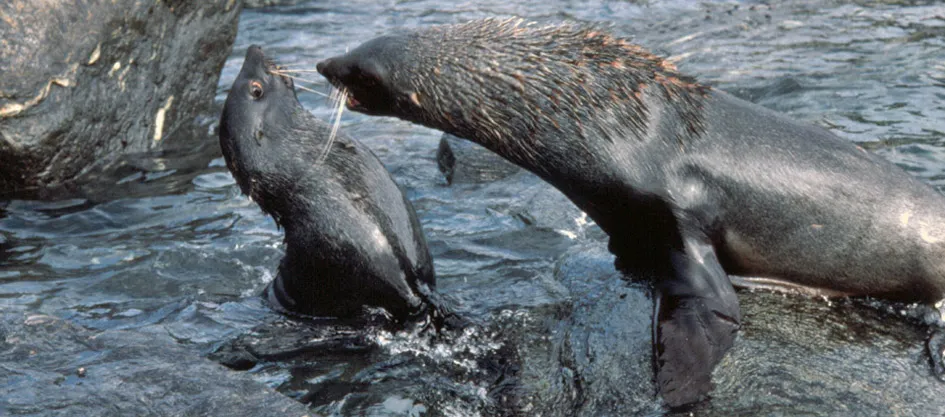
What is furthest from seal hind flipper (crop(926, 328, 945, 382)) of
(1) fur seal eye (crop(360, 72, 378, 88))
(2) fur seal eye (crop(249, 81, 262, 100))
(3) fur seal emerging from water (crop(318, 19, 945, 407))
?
(2) fur seal eye (crop(249, 81, 262, 100))

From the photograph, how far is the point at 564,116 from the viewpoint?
19.3ft

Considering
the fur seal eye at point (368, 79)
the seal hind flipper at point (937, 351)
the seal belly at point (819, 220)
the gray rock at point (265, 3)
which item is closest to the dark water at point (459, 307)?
the seal hind flipper at point (937, 351)

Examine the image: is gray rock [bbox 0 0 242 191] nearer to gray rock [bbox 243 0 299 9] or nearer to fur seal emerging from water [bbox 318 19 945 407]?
fur seal emerging from water [bbox 318 19 945 407]

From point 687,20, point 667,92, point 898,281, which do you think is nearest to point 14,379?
point 667,92

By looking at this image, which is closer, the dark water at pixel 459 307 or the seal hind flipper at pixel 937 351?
the dark water at pixel 459 307

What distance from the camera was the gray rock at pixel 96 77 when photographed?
876 centimetres

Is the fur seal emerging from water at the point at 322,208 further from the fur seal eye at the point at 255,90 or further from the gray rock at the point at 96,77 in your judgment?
the gray rock at the point at 96,77

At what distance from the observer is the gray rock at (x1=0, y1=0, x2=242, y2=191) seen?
8758mm

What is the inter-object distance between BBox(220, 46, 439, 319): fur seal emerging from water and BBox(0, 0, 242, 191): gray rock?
298 centimetres

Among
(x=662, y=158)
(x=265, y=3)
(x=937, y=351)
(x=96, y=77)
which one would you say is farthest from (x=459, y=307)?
(x=265, y=3)

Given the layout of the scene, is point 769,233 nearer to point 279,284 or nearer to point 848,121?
point 279,284

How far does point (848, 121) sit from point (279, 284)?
571cm

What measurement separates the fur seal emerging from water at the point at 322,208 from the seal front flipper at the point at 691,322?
152 cm

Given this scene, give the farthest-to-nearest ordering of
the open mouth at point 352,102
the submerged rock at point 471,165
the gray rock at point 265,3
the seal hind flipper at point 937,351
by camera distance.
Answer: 1. the gray rock at point 265,3
2. the submerged rock at point 471,165
3. the open mouth at point 352,102
4. the seal hind flipper at point 937,351
